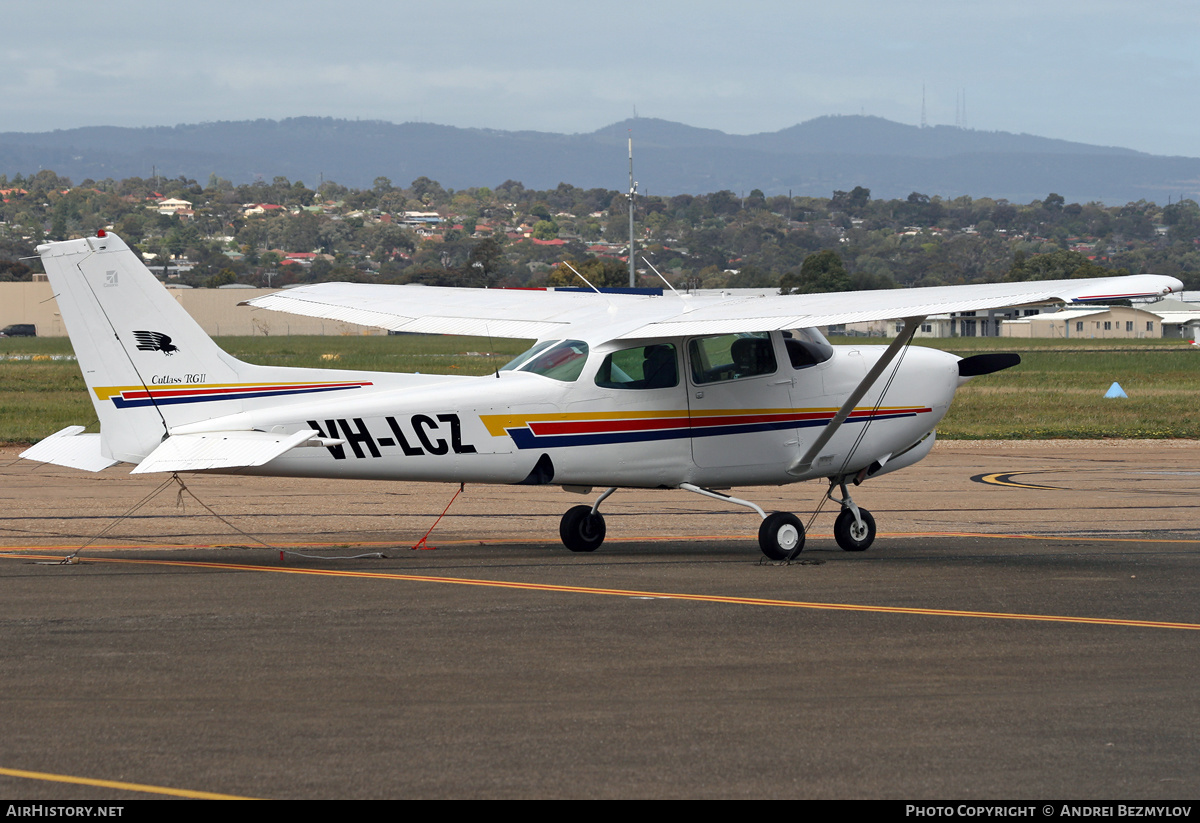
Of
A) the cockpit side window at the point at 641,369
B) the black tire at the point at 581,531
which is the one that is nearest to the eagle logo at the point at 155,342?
the cockpit side window at the point at 641,369

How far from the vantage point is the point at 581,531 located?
40.8ft

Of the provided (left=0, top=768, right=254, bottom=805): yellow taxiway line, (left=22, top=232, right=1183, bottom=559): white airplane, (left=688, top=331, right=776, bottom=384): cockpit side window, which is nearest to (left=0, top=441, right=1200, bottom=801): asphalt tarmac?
(left=0, top=768, right=254, bottom=805): yellow taxiway line

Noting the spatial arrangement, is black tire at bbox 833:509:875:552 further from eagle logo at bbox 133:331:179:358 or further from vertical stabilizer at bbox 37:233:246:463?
eagle logo at bbox 133:331:179:358

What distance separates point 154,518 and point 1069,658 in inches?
411

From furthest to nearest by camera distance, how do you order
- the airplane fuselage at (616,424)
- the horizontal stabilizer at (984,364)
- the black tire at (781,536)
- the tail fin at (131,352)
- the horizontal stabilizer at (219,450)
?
the horizontal stabilizer at (984,364), the black tire at (781,536), the airplane fuselage at (616,424), the tail fin at (131,352), the horizontal stabilizer at (219,450)

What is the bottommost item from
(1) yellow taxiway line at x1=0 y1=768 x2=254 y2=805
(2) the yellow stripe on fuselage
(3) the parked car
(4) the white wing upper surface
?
(3) the parked car

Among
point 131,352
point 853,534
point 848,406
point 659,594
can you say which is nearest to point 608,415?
Result: point 659,594

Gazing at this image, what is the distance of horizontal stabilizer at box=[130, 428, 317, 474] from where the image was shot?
32.9 ft

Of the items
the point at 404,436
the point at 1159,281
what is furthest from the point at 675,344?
the point at 1159,281

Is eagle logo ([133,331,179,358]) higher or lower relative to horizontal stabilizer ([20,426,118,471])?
higher

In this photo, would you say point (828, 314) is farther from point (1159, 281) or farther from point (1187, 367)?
point (1187, 367)

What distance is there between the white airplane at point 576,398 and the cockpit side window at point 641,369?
0.02 meters

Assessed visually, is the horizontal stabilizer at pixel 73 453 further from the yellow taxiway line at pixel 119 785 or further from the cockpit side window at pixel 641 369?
the yellow taxiway line at pixel 119 785

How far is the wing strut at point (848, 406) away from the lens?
38.1 feet
